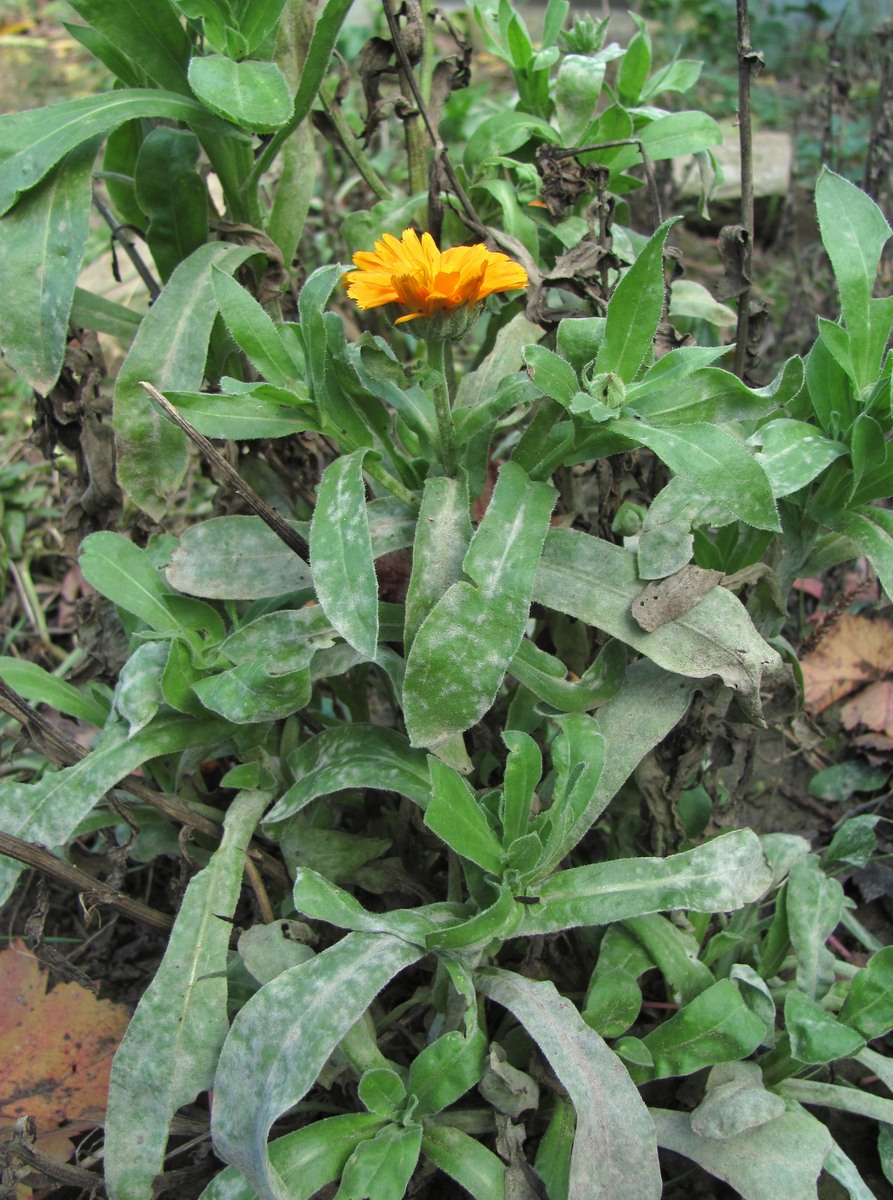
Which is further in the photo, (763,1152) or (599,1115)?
(763,1152)

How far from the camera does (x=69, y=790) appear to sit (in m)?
1.31

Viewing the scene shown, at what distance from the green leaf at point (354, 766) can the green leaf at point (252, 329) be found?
47cm

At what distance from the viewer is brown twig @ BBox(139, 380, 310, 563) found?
3.83 ft

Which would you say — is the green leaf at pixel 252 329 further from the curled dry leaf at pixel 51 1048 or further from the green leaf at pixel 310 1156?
the curled dry leaf at pixel 51 1048

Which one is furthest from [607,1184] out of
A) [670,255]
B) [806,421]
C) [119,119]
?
[119,119]

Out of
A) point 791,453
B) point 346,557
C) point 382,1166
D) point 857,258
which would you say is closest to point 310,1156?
point 382,1166

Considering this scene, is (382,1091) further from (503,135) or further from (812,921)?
(503,135)

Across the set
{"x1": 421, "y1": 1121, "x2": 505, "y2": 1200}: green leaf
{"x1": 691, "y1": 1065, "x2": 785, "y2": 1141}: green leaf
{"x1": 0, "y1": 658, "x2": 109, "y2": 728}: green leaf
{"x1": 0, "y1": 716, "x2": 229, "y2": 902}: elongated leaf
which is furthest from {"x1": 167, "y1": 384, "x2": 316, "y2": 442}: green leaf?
{"x1": 691, "y1": 1065, "x2": 785, "y2": 1141}: green leaf

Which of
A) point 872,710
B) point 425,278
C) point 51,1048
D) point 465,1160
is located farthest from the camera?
point 872,710

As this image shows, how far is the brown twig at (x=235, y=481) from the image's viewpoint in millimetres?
1167

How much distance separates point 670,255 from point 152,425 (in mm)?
815

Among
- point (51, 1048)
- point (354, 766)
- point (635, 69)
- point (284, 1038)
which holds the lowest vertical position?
point (51, 1048)

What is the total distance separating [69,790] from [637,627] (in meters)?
0.75

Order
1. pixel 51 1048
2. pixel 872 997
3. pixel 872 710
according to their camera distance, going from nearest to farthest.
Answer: pixel 872 997
pixel 51 1048
pixel 872 710
